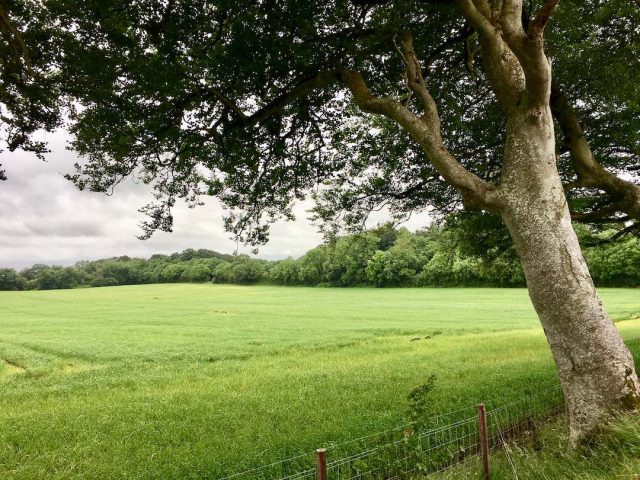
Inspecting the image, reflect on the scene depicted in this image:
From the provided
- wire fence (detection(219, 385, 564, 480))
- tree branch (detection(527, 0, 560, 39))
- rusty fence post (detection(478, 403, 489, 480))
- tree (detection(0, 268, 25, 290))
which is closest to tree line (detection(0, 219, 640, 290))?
tree (detection(0, 268, 25, 290))

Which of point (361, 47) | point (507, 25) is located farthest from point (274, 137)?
point (507, 25)

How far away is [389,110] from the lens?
7832mm

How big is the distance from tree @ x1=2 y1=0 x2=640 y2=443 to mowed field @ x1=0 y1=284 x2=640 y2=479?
4977 mm

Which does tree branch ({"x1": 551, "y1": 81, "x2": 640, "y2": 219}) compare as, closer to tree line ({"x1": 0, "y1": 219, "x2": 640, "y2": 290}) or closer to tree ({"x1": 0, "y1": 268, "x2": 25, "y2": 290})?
tree line ({"x1": 0, "y1": 219, "x2": 640, "y2": 290})

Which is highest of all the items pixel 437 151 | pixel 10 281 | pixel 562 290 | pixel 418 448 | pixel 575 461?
pixel 437 151

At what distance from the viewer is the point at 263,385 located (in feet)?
50.2

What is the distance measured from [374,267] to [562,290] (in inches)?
3868

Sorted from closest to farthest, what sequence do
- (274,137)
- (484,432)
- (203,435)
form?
(484,432) < (203,435) < (274,137)

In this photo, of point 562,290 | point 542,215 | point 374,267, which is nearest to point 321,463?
point 562,290

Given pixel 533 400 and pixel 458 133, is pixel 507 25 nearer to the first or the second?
pixel 458 133

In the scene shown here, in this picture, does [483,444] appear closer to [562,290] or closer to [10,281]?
[562,290]

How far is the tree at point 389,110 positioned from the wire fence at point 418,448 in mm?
2101

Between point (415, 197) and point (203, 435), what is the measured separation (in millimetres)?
9045

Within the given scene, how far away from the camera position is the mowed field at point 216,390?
8930 millimetres
